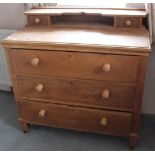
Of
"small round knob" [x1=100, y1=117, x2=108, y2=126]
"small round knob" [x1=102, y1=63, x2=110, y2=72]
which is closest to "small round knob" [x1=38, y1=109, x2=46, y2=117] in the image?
"small round knob" [x1=100, y1=117, x2=108, y2=126]

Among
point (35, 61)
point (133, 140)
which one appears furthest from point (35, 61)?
point (133, 140)

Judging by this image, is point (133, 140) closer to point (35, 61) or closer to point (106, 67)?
point (106, 67)

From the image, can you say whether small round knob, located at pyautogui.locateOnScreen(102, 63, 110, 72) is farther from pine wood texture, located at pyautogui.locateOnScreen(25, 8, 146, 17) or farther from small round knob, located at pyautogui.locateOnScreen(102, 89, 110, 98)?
pine wood texture, located at pyautogui.locateOnScreen(25, 8, 146, 17)

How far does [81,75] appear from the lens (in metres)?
1.33

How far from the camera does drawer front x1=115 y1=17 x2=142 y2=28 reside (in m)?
1.38

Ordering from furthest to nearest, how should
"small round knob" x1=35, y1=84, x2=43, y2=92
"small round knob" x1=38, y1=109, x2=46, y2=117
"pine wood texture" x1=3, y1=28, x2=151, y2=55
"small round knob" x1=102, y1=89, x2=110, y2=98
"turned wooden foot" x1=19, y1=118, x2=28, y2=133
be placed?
"turned wooden foot" x1=19, y1=118, x2=28, y2=133 < "small round knob" x1=38, y1=109, x2=46, y2=117 < "small round knob" x1=35, y1=84, x2=43, y2=92 < "small round knob" x1=102, y1=89, x2=110, y2=98 < "pine wood texture" x1=3, y1=28, x2=151, y2=55

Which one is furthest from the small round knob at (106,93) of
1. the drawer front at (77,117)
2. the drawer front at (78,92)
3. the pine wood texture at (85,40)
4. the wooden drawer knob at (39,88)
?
the wooden drawer knob at (39,88)

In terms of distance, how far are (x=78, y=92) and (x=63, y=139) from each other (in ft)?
1.48

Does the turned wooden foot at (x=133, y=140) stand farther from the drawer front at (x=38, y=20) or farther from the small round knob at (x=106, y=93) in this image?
the drawer front at (x=38, y=20)

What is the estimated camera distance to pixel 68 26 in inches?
58.3

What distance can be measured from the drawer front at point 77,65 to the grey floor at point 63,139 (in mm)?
543

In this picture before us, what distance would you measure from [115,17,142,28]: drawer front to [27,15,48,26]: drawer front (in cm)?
47

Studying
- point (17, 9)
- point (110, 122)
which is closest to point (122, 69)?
point (110, 122)

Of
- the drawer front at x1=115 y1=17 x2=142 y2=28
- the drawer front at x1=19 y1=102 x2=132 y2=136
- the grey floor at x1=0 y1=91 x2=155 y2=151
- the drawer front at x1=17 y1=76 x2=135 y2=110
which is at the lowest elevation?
the grey floor at x1=0 y1=91 x2=155 y2=151
